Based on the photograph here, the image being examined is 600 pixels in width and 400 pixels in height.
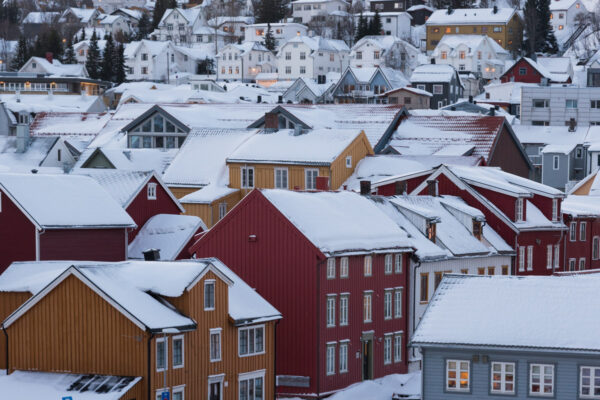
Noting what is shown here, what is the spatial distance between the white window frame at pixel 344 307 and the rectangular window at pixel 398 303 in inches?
147

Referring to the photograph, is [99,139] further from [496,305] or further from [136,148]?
[496,305]

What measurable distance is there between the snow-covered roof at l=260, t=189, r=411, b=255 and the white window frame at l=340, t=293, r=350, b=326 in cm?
181

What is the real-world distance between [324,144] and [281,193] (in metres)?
24.7

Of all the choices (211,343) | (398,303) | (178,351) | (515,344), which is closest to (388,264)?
(398,303)

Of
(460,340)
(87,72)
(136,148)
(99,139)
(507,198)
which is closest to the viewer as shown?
(460,340)

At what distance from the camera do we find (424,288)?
202ft

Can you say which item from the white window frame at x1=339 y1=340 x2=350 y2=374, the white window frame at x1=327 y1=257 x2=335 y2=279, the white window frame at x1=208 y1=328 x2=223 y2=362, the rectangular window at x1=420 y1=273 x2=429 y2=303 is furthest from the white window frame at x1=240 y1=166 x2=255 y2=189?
the white window frame at x1=208 y1=328 x2=223 y2=362

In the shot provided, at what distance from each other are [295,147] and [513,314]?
40.2m

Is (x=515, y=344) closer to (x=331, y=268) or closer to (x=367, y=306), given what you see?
(x=331, y=268)

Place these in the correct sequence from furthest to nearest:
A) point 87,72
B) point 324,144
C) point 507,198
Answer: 1. point 87,72
2. point 324,144
3. point 507,198

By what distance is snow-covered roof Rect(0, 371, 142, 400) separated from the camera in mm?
44656

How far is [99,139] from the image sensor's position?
333 feet

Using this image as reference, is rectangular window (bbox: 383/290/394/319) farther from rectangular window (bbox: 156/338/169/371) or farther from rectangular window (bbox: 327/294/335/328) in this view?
rectangular window (bbox: 156/338/169/371)

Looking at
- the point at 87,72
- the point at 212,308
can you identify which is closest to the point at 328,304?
the point at 212,308
